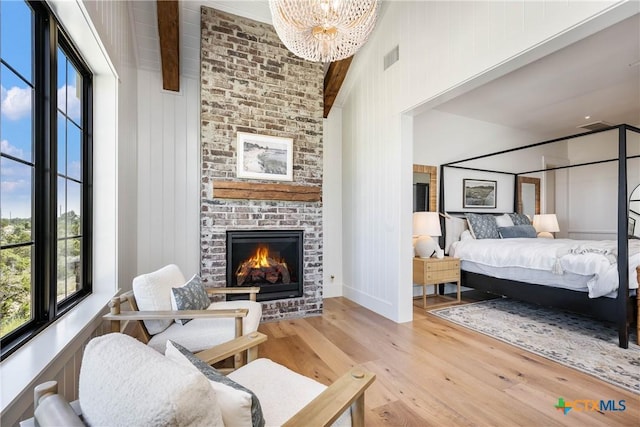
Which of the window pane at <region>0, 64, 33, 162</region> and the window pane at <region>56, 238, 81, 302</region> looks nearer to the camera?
the window pane at <region>0, 64, 33, 162</region>

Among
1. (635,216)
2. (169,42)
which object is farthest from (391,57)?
(635,216)

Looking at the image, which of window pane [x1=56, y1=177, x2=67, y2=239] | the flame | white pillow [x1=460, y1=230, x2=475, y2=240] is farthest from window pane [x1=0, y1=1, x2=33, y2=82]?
white pillow [x1=460, y1=230, x2=475, y2=240]

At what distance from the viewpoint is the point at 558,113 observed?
15.6ft

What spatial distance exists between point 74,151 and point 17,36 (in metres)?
0.82

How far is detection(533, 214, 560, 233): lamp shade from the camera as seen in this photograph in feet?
17.1

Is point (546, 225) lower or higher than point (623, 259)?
higher

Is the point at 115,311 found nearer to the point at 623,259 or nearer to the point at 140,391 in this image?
the point at 140,391

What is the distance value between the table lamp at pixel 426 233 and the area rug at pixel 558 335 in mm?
744

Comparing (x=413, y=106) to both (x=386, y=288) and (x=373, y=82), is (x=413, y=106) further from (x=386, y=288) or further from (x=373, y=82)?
(x=386, y=288)

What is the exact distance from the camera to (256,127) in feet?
10.7

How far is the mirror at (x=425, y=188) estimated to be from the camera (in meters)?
4.43

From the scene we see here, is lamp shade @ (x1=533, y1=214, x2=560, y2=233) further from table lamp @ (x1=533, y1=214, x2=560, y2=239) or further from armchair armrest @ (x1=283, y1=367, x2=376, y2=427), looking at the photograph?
armchair armrest @ (x1=283, y1=367, x2=376, y2=427)

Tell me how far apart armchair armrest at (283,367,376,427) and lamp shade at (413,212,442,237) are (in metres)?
2.96

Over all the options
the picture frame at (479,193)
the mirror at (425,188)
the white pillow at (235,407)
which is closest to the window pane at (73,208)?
the white pillow at (235,407)
